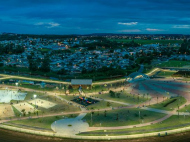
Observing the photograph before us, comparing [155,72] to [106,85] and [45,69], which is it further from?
[45,69]

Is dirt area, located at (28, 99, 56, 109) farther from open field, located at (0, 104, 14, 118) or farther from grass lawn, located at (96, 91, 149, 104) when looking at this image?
grass lawn, located at (96, 91, 149, 104)

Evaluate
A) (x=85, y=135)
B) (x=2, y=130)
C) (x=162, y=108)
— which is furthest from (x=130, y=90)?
(x=2, y=130)

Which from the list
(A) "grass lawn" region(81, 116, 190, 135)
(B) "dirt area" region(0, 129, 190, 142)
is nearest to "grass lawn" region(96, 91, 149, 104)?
(A) "grass lawn" region(81, 116, 190, 135)

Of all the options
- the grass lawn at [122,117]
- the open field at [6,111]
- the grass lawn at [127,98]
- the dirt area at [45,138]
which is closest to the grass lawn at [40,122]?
the dirt area at [45,138]

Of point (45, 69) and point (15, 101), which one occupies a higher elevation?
point (45, 69)

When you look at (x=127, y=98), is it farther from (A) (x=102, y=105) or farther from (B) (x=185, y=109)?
(B) (x=185, y=109)

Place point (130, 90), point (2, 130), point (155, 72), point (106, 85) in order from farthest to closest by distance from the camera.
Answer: point (155, 72)
point (106, 85)
point (130, 90)
point (2, 130)
